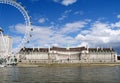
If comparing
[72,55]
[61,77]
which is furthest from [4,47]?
[61,77]

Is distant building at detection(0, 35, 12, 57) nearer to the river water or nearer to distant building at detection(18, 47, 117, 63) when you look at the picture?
distant building at detection(18, 47, 117, 63)

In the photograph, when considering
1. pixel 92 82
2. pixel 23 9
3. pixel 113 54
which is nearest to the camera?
pixel 92 82

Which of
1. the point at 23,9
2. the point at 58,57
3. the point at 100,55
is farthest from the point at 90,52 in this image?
the point at 23,9

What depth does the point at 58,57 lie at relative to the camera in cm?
18825

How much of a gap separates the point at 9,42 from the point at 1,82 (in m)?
154

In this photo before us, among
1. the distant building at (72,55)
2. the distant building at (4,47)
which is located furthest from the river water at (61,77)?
the distant building at (72,55)

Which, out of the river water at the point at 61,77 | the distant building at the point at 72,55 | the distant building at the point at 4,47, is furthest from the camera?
the distant building at the point at 72,55

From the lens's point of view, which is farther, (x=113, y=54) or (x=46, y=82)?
(x=113, y=54)

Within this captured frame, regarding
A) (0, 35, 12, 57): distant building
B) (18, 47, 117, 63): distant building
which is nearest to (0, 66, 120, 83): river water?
(0, 35, 12, 57): distant building

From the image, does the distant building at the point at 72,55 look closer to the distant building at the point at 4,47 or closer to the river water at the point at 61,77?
the distant building at the point at 4,47

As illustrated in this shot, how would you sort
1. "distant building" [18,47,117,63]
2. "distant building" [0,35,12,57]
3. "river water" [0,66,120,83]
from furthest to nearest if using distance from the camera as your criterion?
"distant building" [18,47,117,63] → "distant building" [0,35,12,57] → "river water" [0,66,120,83]

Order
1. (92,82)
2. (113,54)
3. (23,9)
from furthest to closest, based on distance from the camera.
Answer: (113,54), (23,9), (92,82)

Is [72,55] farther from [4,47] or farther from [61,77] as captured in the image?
[61,77]

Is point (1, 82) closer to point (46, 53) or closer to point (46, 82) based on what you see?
point (46, 82)
